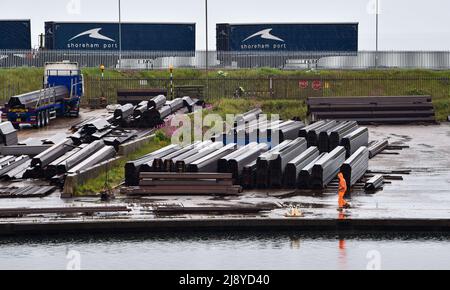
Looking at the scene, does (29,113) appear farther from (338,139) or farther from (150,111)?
(338,139)

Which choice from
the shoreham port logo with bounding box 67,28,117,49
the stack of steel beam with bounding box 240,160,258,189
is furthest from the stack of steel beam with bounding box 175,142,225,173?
the shoreham port logo with bounding box 67,28,117,49

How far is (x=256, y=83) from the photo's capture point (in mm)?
78125

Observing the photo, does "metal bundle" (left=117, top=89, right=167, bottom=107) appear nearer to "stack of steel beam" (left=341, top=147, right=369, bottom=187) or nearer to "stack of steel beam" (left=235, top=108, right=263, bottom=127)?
"stack of steel beam" (left=235, top=108, right=263, bottom=127)

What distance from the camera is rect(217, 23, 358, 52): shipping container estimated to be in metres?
98.7

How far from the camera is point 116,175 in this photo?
44.2 metres

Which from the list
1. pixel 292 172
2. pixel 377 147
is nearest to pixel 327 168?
pixel 292 172

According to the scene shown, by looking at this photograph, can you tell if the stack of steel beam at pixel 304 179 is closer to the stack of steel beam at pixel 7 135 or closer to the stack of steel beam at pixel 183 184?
the stack of steel beam at pixel 183 184

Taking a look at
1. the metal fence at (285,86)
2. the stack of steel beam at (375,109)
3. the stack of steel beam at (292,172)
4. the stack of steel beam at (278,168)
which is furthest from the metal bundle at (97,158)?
the metal fence at (285,86)

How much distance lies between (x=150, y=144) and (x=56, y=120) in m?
15.8

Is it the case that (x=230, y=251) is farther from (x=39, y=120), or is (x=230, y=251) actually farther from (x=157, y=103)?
(x=39, y=120)

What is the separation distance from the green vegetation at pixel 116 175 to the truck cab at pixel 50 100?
440 inches

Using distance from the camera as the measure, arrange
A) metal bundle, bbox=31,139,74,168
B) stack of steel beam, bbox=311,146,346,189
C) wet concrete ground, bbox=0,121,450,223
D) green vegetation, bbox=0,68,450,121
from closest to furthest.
A: wet concrete ground, bbox=0,121,450,223, stack of steel beam, bbox=311,146,346,189, metal bundle, bbox=31,139,74,168, green vegetation, bbox=0,68,450,121

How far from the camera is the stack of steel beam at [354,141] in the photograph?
4956 centimetres

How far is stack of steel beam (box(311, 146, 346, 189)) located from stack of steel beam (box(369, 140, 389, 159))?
6.07 meters
